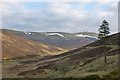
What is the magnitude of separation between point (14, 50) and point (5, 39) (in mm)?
14228

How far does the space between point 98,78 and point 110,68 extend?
902cm

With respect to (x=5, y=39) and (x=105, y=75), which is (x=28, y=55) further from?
(x=105, y=75)

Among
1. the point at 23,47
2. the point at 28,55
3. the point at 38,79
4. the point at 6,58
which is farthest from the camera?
the point at 23,47

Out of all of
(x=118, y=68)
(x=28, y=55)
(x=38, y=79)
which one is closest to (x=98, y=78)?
(x=118, y=68)

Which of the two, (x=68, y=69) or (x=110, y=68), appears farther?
(x=68, y=69)

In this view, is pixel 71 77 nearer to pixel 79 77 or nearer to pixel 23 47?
pixel 79 77

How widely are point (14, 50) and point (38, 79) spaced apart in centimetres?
10733

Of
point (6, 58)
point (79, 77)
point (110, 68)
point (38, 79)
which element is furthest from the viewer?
point (6, 58)

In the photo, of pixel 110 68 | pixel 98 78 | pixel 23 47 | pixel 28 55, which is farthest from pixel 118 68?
pixel 23 47

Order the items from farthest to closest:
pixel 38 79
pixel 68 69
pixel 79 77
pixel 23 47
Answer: pixel 23 47
pixel 68 69
pixel 38 79
pixel 79 77

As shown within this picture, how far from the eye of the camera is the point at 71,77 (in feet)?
214

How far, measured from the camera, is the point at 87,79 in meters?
59.0

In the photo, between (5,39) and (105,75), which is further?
(5,39)

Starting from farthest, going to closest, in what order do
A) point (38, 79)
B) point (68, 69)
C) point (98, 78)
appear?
point (68, 69) < point (38, 79) < point (98, 78)
